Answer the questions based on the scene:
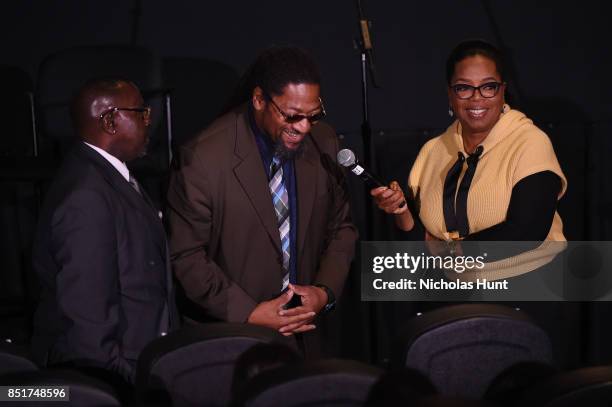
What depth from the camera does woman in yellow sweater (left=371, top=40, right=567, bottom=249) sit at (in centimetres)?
263

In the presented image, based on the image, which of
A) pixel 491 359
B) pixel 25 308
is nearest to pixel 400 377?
pixel 491 359

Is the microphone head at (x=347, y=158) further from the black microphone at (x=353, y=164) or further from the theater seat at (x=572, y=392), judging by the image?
the theater seat at (x=572, y=392)

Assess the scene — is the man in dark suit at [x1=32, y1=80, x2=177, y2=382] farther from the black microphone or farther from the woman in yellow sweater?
the woman in yellow sweater

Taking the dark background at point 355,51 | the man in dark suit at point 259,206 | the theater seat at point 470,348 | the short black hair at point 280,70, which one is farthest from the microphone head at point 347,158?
the dark background at point 355,51

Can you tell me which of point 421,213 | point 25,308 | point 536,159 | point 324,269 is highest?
point 536,159

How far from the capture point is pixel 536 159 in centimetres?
264

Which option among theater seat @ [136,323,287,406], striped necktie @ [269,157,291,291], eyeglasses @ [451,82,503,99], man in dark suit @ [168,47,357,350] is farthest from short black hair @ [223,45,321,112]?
theater seat @ [136,323,287,406]

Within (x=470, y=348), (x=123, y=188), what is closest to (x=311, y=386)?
(x=470, y=348)

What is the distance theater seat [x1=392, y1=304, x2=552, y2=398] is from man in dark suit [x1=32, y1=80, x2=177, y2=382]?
837mm

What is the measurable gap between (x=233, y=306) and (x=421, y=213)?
755 mm

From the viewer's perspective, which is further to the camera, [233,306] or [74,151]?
[233,306]

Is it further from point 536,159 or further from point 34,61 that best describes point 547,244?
point 34,61

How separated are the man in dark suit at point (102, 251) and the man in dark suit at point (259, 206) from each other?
0.60 feet

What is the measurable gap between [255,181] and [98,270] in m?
0.68
